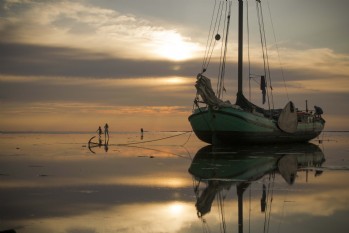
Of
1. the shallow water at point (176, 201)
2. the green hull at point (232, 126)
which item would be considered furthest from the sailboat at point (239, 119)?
the shallow water at point (176, 201)

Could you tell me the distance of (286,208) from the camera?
1021cm

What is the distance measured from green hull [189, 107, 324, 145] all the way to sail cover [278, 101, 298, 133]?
2.78 feet

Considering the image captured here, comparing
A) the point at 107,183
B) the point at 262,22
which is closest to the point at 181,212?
the point at 107,183

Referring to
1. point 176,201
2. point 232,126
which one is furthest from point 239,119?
point 176,201

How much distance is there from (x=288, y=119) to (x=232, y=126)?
10561 mm

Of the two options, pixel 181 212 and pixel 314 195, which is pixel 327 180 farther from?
pixel 181 212

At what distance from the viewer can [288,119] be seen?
1740 inches

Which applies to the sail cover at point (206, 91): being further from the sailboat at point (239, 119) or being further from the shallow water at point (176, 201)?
the shallow water at point (176, 201)

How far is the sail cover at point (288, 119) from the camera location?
4281 cm

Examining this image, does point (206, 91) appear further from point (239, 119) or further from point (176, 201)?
point (176, 201)

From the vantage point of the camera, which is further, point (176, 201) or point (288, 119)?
point (288, 119)

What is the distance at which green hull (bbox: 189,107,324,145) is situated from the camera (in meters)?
36.5

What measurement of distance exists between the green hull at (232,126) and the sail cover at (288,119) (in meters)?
0.85

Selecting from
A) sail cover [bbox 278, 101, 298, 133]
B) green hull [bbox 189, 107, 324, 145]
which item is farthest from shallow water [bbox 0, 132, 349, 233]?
sail cover [bbox 278, 101, 298, 133]
